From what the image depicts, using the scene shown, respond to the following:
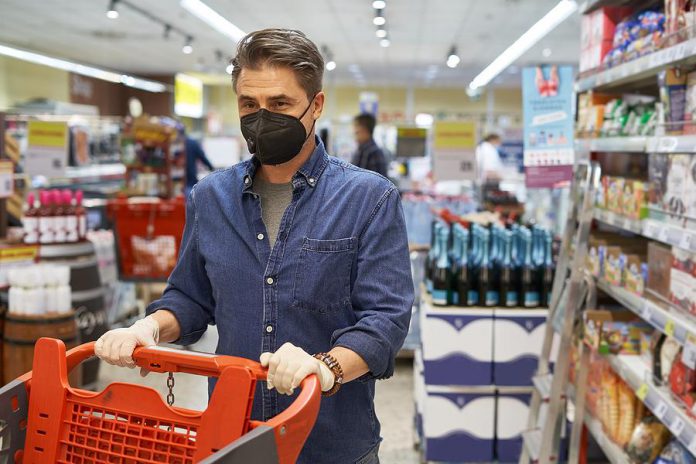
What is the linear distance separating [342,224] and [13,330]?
112 inches

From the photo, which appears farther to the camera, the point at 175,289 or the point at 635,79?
the point at 635,79

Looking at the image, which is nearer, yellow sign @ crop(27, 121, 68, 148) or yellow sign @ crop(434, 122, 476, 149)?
yellow sign @ crop(27, 121, 68, 148)

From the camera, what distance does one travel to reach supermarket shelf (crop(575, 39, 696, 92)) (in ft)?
7.46

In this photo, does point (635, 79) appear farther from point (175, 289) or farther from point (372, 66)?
point (372, 66)

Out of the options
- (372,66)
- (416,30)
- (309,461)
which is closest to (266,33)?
(309,461)

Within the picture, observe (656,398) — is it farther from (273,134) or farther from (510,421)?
(273,134)

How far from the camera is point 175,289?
1.82 meters

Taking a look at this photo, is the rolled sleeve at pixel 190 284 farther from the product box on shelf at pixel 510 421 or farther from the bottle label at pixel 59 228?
the bottle label at pixel 59 228

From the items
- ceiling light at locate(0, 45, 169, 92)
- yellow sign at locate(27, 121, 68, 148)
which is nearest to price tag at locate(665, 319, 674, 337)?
yellow sign at locate(27, 121, 68, 148)

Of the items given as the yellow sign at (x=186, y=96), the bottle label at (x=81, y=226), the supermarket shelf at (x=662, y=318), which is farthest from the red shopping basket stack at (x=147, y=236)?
the yellow sign at (x=186, y=96)

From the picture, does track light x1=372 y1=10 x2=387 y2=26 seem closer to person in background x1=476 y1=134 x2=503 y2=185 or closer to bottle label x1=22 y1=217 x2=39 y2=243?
person in background x1=476 y1=134 x2=503 y2=185

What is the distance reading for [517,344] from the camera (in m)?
3.84

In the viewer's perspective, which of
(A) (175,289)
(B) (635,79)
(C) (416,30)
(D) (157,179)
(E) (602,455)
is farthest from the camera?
(C) (416,30)

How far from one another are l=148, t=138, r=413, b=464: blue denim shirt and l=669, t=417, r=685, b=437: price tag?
1062mm
